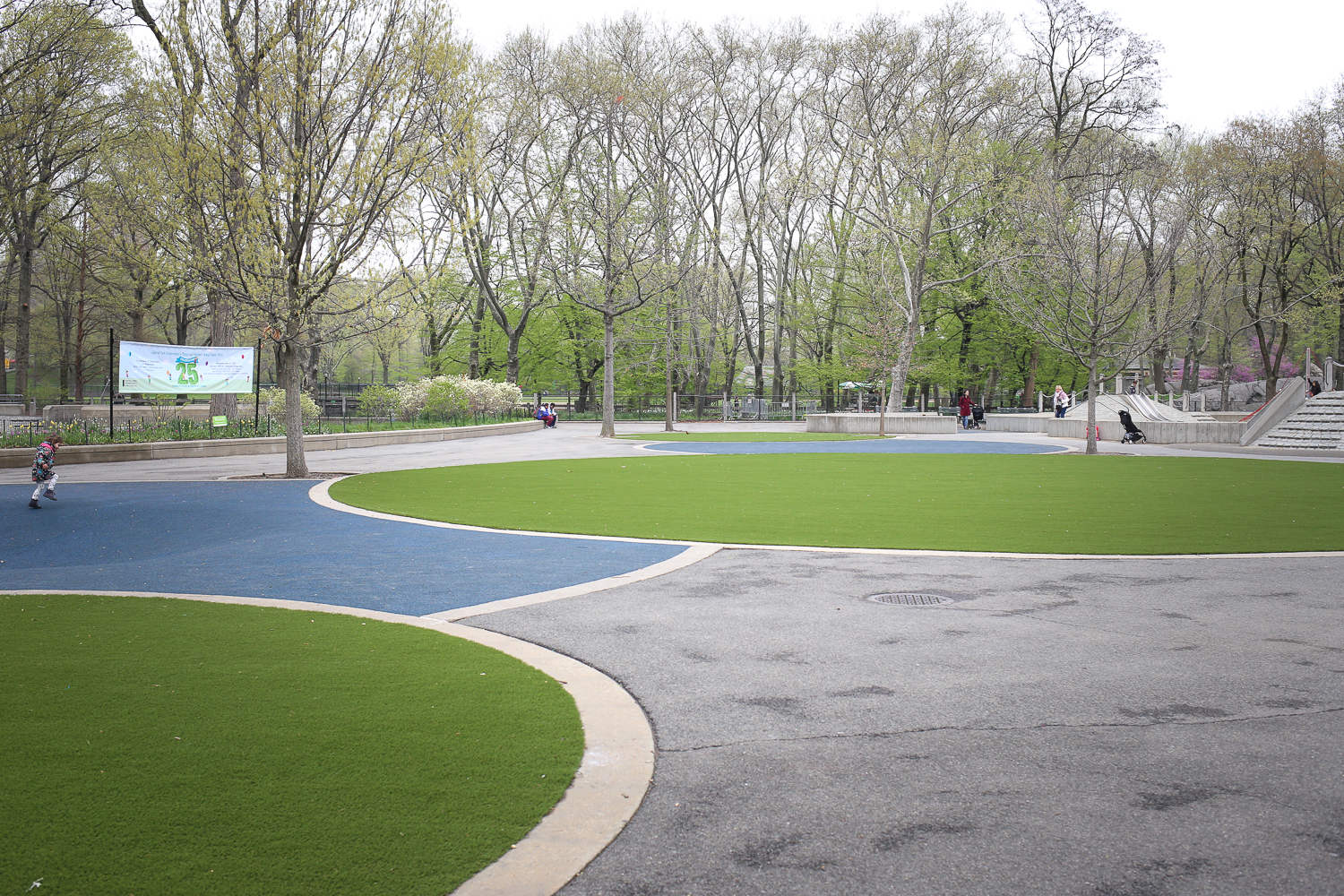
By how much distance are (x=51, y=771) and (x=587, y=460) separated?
19242mm

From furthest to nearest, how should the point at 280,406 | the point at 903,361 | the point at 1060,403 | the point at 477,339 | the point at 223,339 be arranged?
the point at 477,339 → the point at 1060,403 → the point at 903,361 → the point at 280,406 → the point at 223,339

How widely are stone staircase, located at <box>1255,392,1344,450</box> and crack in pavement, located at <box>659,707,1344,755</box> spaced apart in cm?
2761

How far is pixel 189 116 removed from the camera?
656 inches

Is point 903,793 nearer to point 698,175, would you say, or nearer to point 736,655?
point 736,655

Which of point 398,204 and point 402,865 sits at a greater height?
point 398,204

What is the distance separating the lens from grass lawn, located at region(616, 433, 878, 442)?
1366 inches

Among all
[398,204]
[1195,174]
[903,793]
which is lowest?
[903,793]

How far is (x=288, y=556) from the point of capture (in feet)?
32.3

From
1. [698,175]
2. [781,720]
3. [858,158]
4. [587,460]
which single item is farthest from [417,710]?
[698,175]

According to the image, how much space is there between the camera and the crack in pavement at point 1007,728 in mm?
4543

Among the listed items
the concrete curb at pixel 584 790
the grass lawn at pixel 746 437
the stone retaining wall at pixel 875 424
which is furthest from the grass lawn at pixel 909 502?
the stone retaining wall at pixel 875 424

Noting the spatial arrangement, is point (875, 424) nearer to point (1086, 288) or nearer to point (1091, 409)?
point (1091, 409)

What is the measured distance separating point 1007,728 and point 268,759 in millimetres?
3678

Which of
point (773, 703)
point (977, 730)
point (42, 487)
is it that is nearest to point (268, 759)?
point (773, 703)
